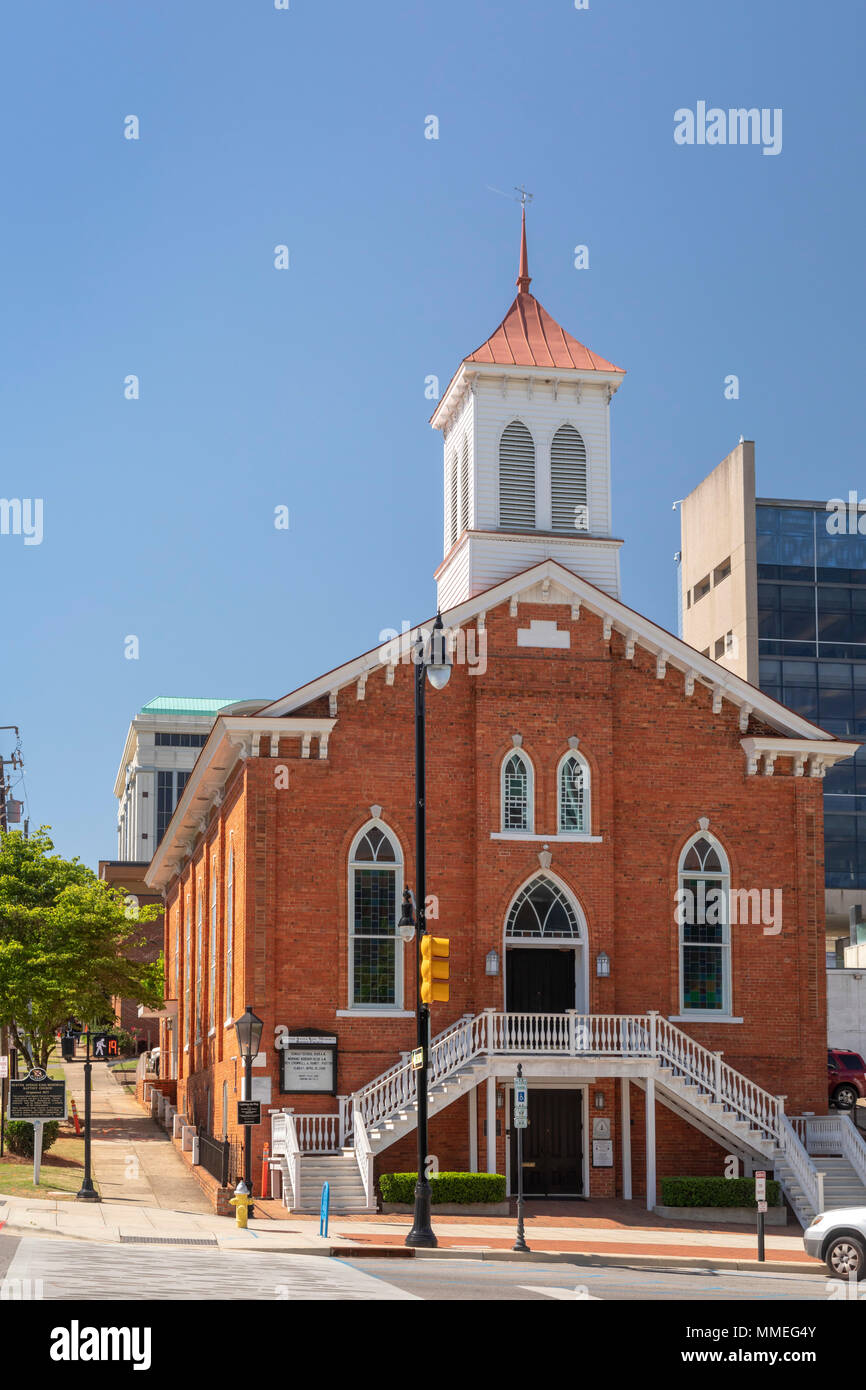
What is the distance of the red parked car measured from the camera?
45.2m

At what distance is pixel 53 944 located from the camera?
4484 cm

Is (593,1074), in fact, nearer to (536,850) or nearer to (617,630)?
(536,850)

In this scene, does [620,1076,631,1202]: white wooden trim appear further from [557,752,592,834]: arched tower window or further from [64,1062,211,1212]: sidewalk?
[64,1062,211,1212]: sidewalk

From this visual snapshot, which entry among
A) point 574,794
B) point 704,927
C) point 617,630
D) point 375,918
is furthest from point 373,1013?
point 617,630

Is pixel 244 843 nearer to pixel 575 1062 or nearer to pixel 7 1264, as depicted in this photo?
pixel 575 1062

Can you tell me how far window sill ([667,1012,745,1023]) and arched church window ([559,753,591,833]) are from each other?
4333 mm

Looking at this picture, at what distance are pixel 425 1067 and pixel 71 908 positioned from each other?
20095 millimetres

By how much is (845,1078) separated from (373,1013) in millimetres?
15558

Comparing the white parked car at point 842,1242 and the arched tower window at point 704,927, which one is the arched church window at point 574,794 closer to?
the arched tower window at point 704,927

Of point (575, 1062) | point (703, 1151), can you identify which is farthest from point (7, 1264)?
point (703, 1151)

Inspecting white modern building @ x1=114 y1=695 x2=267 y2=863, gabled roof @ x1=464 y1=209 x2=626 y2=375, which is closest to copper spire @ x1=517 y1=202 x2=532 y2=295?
gabled roof @ x1=464 y1=209 x2=626 y2=375

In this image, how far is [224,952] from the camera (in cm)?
3997

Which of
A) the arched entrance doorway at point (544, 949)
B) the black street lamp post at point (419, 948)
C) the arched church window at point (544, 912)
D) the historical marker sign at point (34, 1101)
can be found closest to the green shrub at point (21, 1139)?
the historical marker sign at point (34, 1101)

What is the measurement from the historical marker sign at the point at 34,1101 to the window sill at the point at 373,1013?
18.7ft
